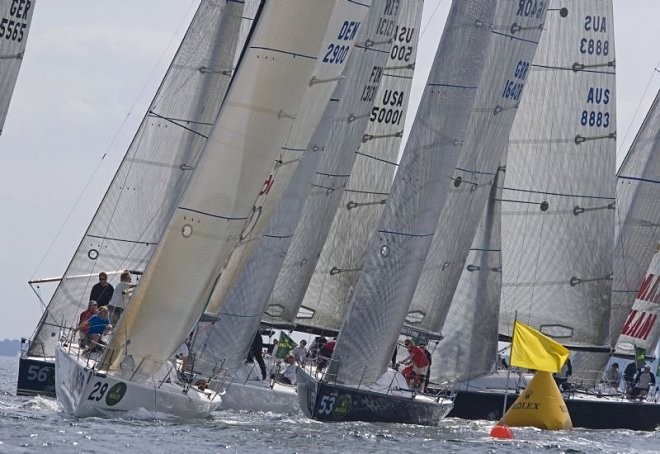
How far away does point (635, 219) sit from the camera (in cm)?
4103

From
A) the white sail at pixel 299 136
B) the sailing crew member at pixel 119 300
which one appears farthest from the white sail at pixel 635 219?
the sailing crew member at pixel 119 300

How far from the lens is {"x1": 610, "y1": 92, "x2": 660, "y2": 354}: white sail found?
40.8m

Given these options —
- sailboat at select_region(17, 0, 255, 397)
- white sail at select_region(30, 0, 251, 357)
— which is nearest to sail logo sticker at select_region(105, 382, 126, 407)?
sailboat at select_region(17, 0, 255, 397)

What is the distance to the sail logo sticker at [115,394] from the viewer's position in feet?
81.9

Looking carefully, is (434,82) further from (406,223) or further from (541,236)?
(541,236)

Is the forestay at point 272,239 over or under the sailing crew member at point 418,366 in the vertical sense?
over

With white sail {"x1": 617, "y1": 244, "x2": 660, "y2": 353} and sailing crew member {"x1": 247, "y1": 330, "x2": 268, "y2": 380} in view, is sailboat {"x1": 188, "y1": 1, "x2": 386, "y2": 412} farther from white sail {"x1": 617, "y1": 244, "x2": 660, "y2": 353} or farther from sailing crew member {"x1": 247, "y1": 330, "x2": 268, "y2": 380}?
white sail {"x1": 617, "y1": 244, "x2": 660, "y2": 353}

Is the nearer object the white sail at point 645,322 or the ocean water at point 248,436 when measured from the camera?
the ocean water at point 248,436

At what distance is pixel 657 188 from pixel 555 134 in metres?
3.70

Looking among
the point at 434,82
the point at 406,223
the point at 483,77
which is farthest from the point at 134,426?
the point at 483,77

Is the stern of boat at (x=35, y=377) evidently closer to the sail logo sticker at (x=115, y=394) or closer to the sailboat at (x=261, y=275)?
the sailboat at (x=261, y=275)

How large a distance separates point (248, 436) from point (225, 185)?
3.50m

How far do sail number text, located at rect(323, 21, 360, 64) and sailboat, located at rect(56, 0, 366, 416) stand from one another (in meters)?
1.04

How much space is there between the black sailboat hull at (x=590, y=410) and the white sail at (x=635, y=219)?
513 cm
